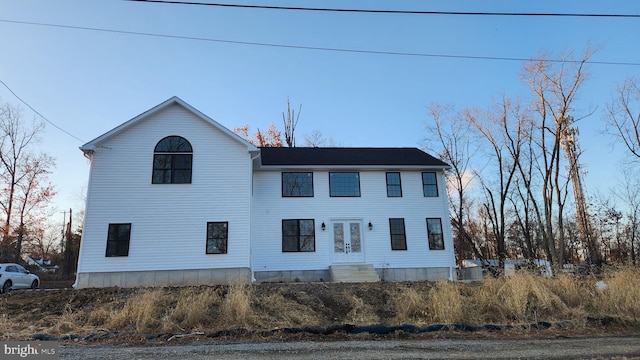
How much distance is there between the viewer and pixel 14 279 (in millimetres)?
15969

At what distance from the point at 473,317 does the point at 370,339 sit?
2850 millimetres

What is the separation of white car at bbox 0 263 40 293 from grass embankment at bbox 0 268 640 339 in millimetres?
6593

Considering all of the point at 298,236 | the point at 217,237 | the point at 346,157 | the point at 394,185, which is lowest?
the point at 217,237

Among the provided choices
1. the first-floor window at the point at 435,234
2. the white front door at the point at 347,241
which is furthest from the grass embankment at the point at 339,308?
the first-floor window at the point at 435,234

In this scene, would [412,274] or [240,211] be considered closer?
[240,211]

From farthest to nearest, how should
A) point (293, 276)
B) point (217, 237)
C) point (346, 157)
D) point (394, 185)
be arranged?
point (346, 157) → point (394, 185) → point (293, 276) → point (217, 237)

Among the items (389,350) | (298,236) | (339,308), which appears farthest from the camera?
(298,236)

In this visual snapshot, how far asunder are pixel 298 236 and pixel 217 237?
4.06 meters

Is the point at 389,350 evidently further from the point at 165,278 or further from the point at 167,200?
the point at 167,200

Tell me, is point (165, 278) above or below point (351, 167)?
below

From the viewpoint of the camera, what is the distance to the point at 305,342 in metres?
6.29

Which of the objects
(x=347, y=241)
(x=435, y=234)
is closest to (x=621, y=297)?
(x=435, y=234)

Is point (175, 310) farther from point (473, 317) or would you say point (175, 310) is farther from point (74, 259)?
point (74, 259)

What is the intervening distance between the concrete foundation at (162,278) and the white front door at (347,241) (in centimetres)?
482
